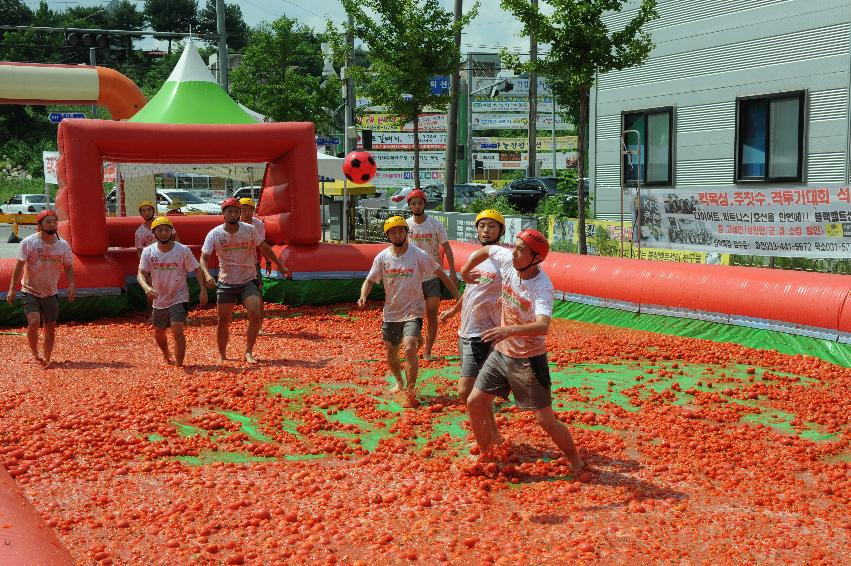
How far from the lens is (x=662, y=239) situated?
17203 mm

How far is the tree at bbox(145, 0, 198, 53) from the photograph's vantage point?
371 ft

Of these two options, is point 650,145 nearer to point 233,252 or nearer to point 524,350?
point 233,252

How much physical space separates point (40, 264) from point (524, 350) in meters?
7.82

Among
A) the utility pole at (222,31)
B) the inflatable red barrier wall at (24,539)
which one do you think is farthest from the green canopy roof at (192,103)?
the inflatable red barrier wall at (24,539)

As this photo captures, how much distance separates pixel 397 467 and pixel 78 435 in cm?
305

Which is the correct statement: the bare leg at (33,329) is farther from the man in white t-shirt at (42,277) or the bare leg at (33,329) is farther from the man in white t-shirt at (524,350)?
the man in white t-shirt at (524,350)

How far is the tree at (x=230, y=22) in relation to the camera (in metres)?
108

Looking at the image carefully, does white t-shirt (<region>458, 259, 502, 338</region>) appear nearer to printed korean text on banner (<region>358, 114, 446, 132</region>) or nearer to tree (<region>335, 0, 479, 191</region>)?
tree (<region>335, 0, 479, 191</region>)

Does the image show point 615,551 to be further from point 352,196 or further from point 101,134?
point 352,196

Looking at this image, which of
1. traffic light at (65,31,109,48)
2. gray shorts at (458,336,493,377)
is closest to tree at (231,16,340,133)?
traffic light at (65,31,109,48)

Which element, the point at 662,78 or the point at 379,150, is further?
the point at 379,150

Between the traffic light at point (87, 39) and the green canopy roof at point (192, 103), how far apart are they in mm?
9308

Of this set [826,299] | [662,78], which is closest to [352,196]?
[662,78]

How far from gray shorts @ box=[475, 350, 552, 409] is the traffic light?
26.2 meters
